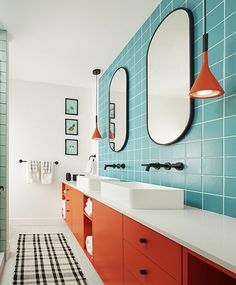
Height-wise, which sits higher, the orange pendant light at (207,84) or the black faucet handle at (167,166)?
the orange pendant light at (207,84)

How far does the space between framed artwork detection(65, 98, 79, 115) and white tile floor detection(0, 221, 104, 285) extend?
1.91m

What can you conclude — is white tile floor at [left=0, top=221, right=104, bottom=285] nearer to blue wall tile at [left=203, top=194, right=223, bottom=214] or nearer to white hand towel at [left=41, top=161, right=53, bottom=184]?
white hand towel at [left=41, top=161, right=53, bottom=184]

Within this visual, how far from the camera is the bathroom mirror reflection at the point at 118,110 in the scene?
322 centimetres

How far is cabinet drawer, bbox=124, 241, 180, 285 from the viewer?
3.98 feet

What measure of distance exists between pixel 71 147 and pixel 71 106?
0.73 meters

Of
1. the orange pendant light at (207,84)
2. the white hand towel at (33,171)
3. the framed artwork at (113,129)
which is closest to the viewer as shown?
the orange pendant light at (207,84)

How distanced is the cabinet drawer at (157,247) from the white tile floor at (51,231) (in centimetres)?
114

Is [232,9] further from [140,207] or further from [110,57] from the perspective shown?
[110,57]

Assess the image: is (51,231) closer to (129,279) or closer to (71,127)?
(71,127)

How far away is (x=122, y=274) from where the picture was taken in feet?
5.67

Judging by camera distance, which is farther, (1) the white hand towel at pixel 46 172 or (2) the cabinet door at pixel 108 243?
(1) the white hand towel at pixel 46 172

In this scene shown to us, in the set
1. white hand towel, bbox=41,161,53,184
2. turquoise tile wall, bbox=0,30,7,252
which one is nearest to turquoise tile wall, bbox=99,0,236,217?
turquoise tile wall, bbox=0,30,7,252

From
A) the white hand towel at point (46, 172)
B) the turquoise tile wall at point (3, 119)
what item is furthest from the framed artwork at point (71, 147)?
the turquoise tile wall at point (3, 119)

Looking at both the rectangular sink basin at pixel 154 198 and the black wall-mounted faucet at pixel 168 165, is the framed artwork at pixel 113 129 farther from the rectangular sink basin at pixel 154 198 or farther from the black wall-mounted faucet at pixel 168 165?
the rectangular sink basin at pixel 154 198
